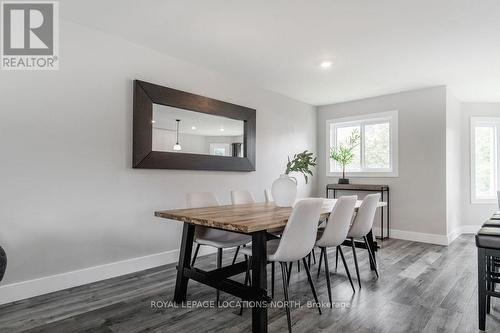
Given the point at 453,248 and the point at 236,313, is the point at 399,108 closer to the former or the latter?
the point at 453,248

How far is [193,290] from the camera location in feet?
8.75

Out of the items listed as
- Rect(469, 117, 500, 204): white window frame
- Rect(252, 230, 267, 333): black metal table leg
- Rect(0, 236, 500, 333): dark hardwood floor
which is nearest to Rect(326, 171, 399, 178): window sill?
Rect(469, 117, 500, 204): white window frame

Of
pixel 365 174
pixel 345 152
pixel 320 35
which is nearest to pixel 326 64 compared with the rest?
pixel 320 35

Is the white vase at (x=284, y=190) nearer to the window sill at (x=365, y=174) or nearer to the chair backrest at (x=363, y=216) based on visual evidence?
the chair backrest at (x=363, y=216)

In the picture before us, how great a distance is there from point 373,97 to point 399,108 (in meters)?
0.49

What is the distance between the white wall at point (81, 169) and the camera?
2439 mm

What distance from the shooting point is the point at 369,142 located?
5.31 metres

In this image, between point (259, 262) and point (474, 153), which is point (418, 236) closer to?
point (474, 153)

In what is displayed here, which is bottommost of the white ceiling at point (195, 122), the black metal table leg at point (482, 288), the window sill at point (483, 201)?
the black metal table leg at point (482, 288)

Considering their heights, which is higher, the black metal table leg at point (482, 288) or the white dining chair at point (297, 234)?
the white dining chair at point (297, 234)

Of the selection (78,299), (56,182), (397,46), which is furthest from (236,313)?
(397,46)

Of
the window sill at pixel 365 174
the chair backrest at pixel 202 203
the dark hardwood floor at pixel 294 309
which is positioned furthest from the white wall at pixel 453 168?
the chair backrest at pixel 202 203

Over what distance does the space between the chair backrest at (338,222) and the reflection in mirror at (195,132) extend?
1971 millimetres

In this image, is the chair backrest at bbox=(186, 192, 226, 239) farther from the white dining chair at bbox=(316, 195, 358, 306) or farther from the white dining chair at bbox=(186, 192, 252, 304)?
the white dining chair at bbox=(316, 195, 358, 306)
